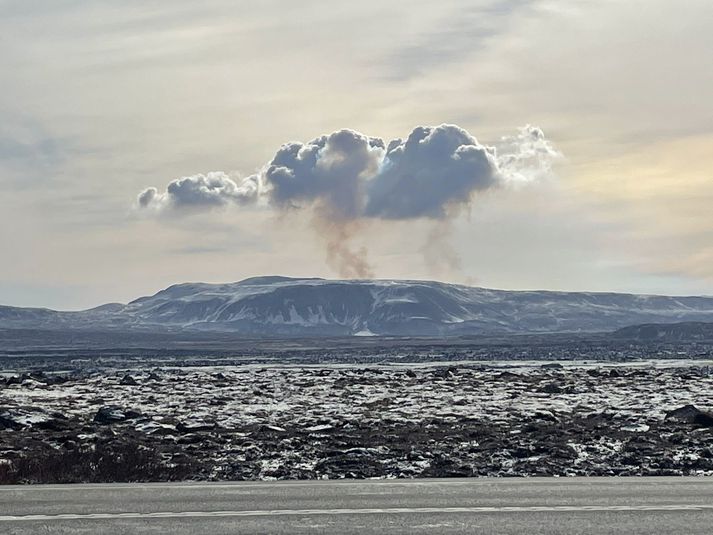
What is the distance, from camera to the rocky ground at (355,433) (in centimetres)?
1764

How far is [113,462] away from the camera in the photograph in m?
17.4

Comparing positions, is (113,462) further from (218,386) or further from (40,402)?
(218,386)

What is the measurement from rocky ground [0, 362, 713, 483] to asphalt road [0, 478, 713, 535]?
11.5ft

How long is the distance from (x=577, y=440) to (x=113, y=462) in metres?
10.5

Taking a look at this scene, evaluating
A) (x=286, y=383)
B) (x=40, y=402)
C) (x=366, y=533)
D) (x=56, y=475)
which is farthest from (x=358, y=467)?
(x=286, y=383)

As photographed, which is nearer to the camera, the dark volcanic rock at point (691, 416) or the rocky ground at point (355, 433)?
the rocky ground at point (355, 433)

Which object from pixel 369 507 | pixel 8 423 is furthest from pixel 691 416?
pixel 8 423

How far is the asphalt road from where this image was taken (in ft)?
32.7

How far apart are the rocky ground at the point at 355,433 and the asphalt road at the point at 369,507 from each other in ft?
11.5

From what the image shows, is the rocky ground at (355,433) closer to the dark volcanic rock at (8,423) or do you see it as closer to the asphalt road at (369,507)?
the dark volcanic rock at (8,423)

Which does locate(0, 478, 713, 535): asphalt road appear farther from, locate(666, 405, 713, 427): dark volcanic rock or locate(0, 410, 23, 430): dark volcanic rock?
locate(0, 410, 23, 430): dark volcanic rock

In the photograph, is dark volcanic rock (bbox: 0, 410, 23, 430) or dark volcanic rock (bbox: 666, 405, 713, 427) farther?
dark volcanic rock (bbox: 0, 410, 23, 430)

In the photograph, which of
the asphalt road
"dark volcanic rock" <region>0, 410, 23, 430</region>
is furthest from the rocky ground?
the asphalt road

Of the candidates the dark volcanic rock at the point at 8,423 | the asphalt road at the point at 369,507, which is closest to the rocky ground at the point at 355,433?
the dark volcanic rock at the point at 8,423
